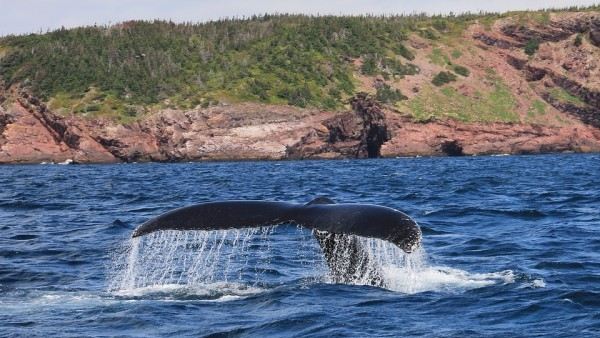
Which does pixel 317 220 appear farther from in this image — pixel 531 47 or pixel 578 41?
pixel 531 47

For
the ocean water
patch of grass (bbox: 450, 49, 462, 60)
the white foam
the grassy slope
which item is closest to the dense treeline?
the grassy slope

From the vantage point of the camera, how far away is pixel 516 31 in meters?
97.4

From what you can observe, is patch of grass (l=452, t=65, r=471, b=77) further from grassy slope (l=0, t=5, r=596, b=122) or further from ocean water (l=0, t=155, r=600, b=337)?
ocean water (l=0, t=155, r=600, b=337)

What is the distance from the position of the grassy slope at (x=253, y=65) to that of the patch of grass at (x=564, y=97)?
2856 millimetres

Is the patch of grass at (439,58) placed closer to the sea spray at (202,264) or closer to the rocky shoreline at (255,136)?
the rocky shoreline at (255,136)

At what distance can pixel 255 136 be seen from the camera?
76.6m

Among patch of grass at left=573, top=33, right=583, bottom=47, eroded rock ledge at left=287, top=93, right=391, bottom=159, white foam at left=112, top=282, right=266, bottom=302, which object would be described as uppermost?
patch of grass at left=573, top=33, right=583, bottom=47

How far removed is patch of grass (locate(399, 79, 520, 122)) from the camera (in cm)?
8325

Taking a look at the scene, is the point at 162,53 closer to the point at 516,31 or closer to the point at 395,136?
the point at 395,136

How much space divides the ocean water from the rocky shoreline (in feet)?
Answer: 166

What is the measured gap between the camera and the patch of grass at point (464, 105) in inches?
3278

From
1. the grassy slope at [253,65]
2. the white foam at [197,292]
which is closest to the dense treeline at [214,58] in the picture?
the grassy slope at [253,65]

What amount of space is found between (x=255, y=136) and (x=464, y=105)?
21.2 m

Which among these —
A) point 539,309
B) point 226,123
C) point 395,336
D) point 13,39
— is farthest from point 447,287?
point 13,39
